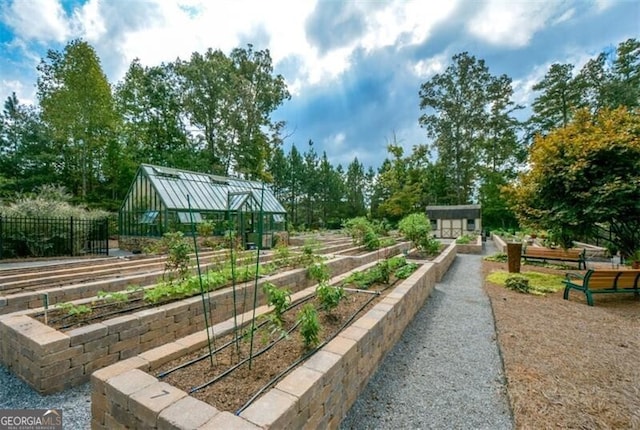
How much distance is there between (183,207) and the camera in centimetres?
1210

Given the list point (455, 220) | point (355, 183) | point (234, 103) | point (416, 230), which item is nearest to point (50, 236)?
point (416, 230)

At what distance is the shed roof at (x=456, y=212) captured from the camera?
2295 cm

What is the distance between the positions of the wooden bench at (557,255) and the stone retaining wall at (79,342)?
33.9 feet

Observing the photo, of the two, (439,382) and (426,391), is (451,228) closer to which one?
(439,382)

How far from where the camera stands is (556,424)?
207 centimetres

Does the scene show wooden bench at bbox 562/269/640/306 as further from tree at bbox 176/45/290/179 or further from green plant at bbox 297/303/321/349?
tree at bbox 176/45/290/179

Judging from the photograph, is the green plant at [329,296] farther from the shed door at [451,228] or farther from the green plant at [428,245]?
the shed door at [451,228]

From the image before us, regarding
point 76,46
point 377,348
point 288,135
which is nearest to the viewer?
point 377,348

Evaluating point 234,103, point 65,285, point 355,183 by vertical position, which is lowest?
point 65,285

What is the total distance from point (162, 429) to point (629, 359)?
466 cm

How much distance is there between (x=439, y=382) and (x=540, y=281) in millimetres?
5946

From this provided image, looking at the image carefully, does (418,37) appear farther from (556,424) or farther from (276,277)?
(556,424)

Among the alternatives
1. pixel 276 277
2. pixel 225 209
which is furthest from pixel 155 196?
pixel 276 277

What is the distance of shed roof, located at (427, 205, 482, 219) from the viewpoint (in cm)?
2295
